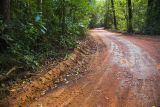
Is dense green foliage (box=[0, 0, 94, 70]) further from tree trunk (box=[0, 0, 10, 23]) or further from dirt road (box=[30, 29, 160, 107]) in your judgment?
dirt road (box=[30, 29, 160, 107])

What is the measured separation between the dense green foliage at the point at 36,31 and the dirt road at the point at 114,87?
1.62m

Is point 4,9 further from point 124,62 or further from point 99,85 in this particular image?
point 124,62

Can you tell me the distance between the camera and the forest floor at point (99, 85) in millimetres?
7383

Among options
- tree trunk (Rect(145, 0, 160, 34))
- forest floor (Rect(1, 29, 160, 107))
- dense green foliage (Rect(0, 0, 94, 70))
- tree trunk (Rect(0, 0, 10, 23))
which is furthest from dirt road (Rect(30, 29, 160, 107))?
tree trunk (Rect(145, 0, 160, 34))

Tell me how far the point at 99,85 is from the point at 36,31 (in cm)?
359

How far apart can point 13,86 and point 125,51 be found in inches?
316

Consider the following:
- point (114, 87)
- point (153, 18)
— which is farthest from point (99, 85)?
point (153, 18)

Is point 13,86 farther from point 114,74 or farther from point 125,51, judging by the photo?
point 125,51

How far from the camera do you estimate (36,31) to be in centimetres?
1090

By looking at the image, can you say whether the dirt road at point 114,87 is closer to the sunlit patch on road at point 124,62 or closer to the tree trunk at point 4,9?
the sunlit patch on road at point 124,62

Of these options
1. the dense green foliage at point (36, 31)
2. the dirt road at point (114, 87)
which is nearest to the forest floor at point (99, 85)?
the dirt road at point (114, 87)

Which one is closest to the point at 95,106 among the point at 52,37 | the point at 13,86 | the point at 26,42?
the point at 13,86

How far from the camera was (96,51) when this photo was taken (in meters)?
15.0

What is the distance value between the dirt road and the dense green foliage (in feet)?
5.30
